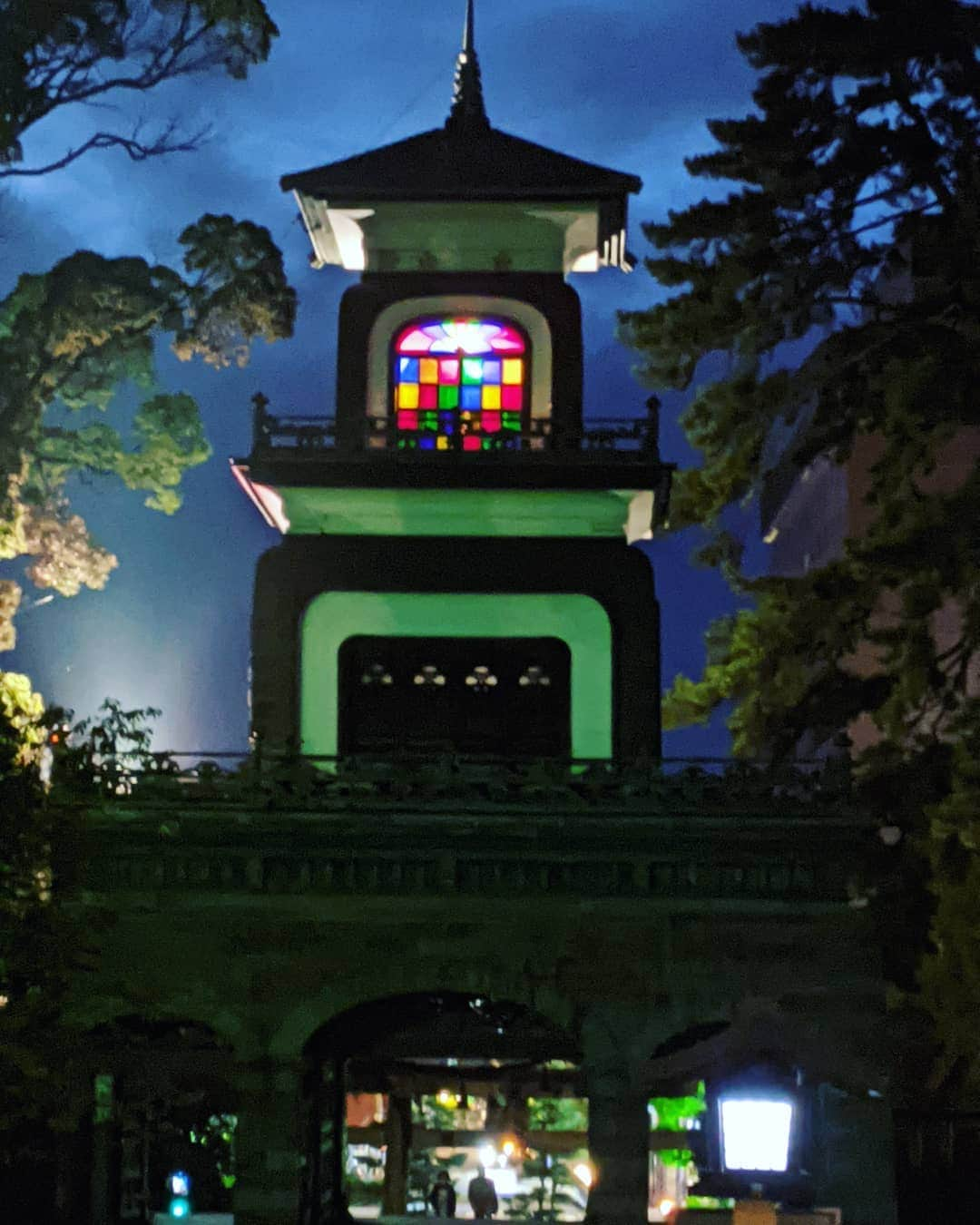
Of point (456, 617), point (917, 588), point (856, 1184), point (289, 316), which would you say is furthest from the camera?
point (289, 316)

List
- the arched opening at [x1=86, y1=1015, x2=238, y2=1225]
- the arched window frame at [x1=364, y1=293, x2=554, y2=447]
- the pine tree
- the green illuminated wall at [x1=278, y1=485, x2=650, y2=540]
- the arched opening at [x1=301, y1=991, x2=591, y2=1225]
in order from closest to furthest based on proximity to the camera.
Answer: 1. the pine tree
2. the arched opening at [x1=86, y1=1015, x2=238, y2=1225]
3. the arched opening at [x1=301, y1=991, x2=591, y2=1225]
4. the green illuminated wall at [x1=278, y1=485, x2=650, y2=540]
5. the arched window frame at [x1=364, y1=293, x2=554, y2=447]

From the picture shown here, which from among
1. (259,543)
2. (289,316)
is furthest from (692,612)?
(289,316)

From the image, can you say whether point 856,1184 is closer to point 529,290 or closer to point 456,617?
point 456,617

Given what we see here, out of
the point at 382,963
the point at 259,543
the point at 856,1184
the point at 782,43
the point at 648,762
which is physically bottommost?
the point at 856,1184

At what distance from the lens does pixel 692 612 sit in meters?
86.5

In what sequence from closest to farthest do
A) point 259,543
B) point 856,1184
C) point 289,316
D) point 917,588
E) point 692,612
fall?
point 917,588 < point 856,1184 < point 289,316 < point 259,543 < point 692,612

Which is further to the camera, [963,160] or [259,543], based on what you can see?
[259,543]

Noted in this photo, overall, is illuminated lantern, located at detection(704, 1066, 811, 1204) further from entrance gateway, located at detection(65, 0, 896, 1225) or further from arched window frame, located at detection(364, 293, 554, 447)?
arched window frame, located at detection(364, 293, 554, 447)

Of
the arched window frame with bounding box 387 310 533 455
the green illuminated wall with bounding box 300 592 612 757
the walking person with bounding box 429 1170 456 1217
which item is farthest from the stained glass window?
the walking person with bounding box 429 1170 456 1217

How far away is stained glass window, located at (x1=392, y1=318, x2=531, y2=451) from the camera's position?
21.0 meters

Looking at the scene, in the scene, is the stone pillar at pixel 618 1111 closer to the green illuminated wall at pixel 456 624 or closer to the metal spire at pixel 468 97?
the green illuminated wall at pixel 456 624

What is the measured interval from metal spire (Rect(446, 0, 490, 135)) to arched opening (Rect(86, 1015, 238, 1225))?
12.8 metres

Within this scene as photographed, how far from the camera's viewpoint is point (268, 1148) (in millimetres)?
16406

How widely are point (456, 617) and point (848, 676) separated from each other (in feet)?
21.2
